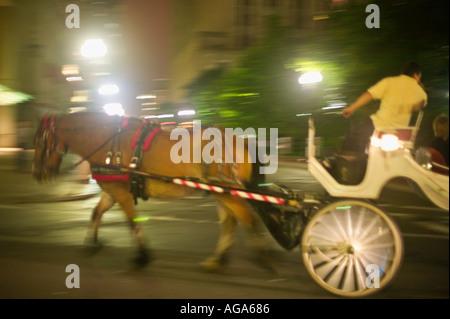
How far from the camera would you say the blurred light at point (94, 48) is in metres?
16.4

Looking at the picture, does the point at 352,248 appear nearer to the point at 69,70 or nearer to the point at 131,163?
the point at 131,163

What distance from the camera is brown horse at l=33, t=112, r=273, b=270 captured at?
5910mm

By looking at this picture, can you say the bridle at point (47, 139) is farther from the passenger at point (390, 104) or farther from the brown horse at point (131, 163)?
the passenger at point (390, 104)

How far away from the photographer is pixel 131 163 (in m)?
6.05

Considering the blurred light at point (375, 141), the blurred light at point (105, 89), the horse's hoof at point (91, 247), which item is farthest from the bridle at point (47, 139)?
the blurred light at point (105, 89)

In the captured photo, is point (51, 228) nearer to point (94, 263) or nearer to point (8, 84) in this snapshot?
point (94, 263)

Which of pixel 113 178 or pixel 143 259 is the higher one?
pixel 113 178

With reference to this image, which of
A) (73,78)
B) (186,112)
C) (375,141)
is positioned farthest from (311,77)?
(73,78)

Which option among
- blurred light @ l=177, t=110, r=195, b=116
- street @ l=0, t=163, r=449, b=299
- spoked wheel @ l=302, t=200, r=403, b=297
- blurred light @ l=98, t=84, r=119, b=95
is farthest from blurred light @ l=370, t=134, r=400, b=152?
blurred light @ l=98, t=84, r=119, b=95

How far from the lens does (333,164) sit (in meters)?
5.42

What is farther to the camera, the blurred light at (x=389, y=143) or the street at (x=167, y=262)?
the street at (x=167, y=262)

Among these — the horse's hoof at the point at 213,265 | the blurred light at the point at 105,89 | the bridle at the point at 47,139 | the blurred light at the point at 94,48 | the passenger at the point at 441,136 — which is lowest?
the horse's hoof at the point at 213,265

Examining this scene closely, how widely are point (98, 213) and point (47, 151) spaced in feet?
3.41

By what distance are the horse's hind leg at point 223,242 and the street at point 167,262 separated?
130 mm
